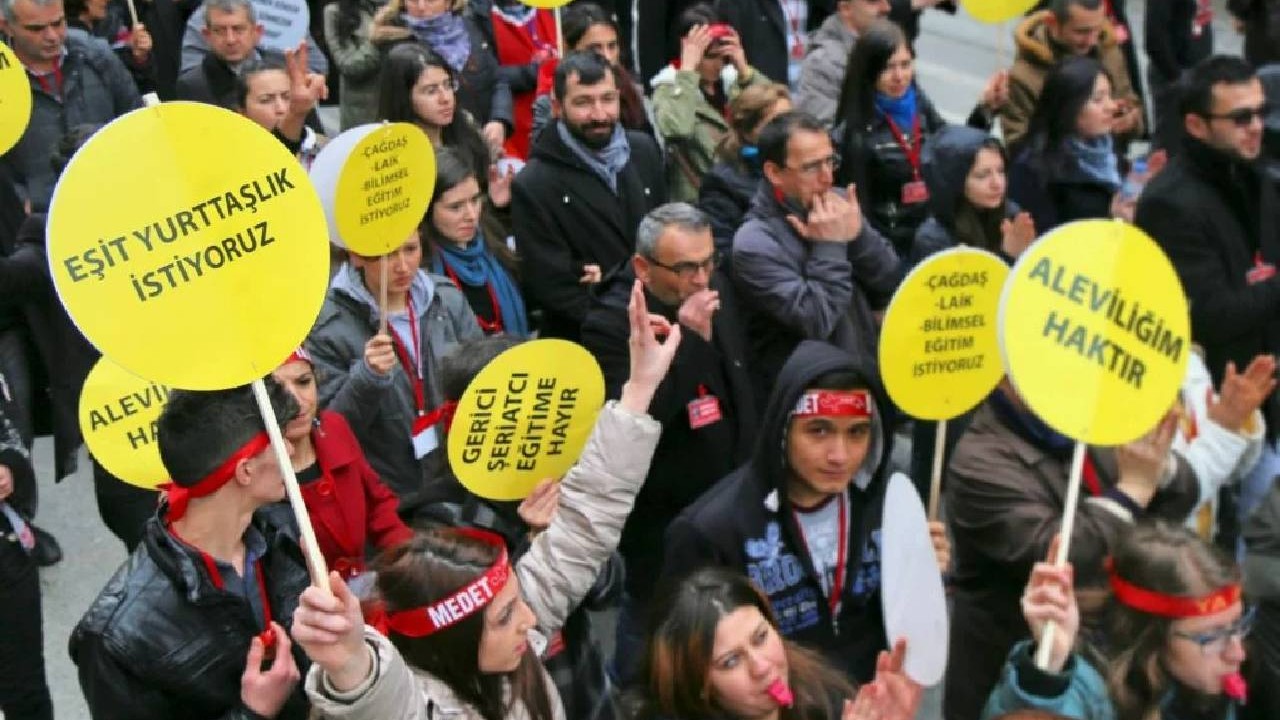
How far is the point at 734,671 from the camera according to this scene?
10.2ft

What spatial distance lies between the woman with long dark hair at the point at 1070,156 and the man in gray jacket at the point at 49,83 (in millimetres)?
3981

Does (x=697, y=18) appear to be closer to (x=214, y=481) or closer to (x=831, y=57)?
(x=831, y=57)

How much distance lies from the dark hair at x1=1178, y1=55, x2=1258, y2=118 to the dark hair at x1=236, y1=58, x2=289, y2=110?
11.2 feet

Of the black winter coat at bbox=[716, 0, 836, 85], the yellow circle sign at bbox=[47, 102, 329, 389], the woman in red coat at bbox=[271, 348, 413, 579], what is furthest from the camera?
the black winter coat at bbox=[716, 0, 836, 85]

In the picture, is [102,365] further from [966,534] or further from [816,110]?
[816,110]

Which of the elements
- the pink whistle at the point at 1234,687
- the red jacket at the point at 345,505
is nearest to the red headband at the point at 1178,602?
the pink whistle at the point at 1234,687

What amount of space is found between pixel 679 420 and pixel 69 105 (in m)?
3.53

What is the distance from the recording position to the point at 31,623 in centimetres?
429

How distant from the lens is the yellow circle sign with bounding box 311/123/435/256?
4.70m

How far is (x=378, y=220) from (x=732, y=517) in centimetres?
166

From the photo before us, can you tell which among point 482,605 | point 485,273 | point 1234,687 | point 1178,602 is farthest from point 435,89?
point 1234,687

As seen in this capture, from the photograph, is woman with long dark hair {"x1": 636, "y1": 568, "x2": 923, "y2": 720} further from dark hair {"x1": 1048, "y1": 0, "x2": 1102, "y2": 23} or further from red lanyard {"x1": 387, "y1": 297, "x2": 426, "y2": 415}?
dark hair {"x1": 1048, "y1": 0, "x2": 1102, "y2": 23}

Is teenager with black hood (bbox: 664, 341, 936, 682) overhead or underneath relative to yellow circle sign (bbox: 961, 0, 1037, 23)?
overhead

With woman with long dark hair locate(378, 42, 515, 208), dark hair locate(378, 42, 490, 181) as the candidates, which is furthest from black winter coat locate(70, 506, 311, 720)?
dark hair locate(378, 42, 490, 181)
